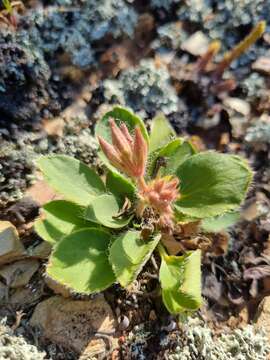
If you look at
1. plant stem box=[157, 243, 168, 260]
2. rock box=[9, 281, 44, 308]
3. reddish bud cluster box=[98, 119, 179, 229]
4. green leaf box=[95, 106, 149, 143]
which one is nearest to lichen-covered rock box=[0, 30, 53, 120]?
green leaf box=[95, 106, 149, 143]

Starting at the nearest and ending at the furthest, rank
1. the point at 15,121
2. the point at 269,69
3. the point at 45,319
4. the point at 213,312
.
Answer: the point at 45,319 < the point at 213,312 < the point at 15,121 < the point at 269,69

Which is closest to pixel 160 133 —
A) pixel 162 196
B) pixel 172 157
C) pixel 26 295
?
pixel 172 157

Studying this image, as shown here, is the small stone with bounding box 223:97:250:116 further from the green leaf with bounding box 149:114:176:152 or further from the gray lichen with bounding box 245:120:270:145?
the green leaf with bounding box 149:114:176:152

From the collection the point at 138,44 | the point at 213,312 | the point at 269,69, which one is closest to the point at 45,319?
the point at 213,312

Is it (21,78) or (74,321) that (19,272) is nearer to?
(74,321)

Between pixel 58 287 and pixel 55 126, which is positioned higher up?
pixel 55 126

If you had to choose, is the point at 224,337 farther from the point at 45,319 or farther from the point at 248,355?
the point at 45,319

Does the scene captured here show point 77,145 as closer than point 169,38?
Yes
